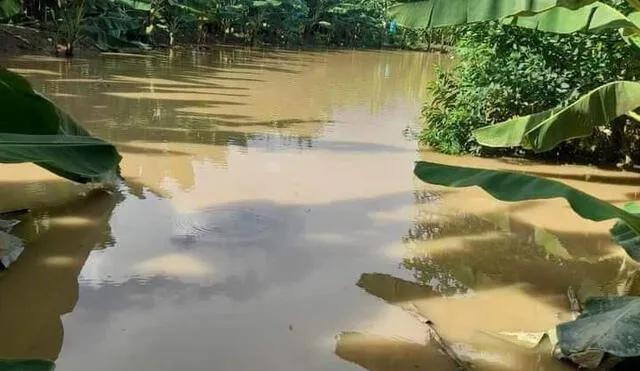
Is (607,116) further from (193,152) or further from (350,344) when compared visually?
(193,152)

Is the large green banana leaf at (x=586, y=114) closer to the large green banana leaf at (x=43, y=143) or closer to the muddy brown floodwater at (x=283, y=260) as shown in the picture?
the muddy brown floodwater at (x=283, y=260)

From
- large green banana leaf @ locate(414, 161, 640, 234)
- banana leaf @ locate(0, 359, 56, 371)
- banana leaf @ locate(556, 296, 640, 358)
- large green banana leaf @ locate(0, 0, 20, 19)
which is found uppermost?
large green banana leaf @ locate(0, 0, 20, 19)

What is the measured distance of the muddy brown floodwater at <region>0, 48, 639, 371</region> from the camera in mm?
3938

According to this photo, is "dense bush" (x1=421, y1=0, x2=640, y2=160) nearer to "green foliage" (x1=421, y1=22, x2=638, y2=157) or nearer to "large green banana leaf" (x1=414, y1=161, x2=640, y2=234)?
"green foliage" (x1=421, y1=22, x2=638, y2=157)

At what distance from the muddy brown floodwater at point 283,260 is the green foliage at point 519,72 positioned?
0.62 m

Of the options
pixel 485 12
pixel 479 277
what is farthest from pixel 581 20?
pixel 479 277

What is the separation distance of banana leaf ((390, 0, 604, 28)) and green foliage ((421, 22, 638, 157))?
190 inches

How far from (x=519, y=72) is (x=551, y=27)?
3.68 m

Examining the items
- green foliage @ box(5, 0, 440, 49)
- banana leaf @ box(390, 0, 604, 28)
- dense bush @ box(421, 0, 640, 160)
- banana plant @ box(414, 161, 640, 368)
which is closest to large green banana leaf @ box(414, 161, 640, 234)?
banana plant @ box(414, 161, 640, 368)

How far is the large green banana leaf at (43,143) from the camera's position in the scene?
98.1 inches

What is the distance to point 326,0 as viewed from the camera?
119ft

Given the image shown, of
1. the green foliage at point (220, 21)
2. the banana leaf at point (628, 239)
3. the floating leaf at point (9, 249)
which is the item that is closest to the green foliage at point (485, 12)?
the banana leaf at point (628, 239)

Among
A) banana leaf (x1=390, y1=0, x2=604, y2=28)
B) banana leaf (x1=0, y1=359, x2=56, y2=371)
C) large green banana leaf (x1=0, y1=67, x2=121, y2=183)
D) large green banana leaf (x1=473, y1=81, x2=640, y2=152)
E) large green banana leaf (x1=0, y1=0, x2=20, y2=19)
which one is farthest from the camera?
large green banana leaf (x1=0, y1=0, x2=20, y2=19)

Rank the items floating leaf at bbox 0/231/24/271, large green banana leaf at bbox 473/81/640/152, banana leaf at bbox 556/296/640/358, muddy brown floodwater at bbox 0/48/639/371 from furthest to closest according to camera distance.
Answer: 1. large green banana leaf at bbox 473/81/640/152
2. floating leaf at bbox 0/231/24/271
3. muddy brown floodwater at bbox 0/48/639/371
4. banana leaf at bbox 556/296/640/358
